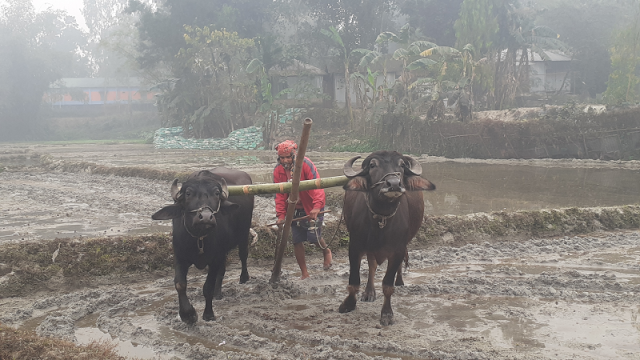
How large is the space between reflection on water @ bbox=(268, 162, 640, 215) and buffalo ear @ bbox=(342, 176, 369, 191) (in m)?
5.03

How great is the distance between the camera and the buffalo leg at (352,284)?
512 cm

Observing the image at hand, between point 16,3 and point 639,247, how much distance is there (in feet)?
218

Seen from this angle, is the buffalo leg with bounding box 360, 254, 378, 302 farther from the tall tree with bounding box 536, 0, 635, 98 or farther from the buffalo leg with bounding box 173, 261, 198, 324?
the tall tree with bounding box 536, 0, 635, 98

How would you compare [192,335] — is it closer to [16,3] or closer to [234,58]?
[234,58]

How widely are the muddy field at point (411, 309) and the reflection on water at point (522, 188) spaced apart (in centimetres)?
235

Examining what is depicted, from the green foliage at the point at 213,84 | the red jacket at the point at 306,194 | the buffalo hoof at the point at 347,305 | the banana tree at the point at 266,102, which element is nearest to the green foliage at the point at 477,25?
the banana tree at the point at 266,102

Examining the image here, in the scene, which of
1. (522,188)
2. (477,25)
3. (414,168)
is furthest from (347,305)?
(477,25)

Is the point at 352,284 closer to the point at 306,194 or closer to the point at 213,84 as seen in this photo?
the point at 306,194

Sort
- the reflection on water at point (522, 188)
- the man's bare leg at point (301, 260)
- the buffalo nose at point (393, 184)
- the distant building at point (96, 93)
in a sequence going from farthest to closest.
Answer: the distant building at point (96, 93) → the reflection on water at point (522, 188) → the man's bare leg at point (301, 260) → the buffalo nose at point (393, 184)

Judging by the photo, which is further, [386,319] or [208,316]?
[208,316]

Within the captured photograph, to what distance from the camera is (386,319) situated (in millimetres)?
4832

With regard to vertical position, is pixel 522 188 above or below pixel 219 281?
below

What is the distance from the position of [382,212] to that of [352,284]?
790mm

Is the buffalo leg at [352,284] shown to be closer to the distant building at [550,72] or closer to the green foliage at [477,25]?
the green foliage at [477,25]
